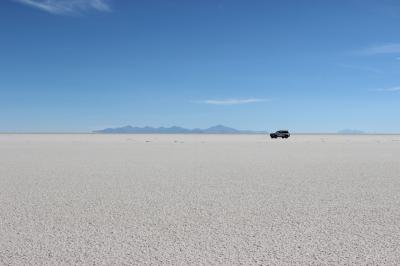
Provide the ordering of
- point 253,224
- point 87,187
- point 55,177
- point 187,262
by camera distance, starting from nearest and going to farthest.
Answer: point 187,262, point 253,224, point 87,187, point 55,177

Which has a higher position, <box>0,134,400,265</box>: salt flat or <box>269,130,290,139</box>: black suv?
<box>269,130,290,139</box>: black suv

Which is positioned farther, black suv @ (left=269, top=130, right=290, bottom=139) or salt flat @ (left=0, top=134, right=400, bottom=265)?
black suv @ (left=269, top=130, right=290, bottom=139)

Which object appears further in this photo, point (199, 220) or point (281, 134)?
point (281, 134)

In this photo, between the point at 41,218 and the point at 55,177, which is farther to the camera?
the point at 55,177

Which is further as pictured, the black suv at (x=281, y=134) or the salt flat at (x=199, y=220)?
the black suv at (x=281, y=134)

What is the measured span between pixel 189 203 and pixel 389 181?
732 centimetres

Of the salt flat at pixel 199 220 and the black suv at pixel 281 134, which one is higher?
the black suv at pixel 281 134

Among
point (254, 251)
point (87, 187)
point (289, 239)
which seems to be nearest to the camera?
point (254, 251)

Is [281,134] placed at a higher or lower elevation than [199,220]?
higher

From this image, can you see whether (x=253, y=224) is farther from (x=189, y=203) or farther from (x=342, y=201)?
(x=342, y=201)

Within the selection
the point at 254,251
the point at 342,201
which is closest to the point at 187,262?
the point at 254,251

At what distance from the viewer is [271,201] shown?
10156 millimetres

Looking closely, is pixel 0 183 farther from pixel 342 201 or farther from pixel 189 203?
pixel 342 201

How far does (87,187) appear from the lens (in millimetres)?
12383
